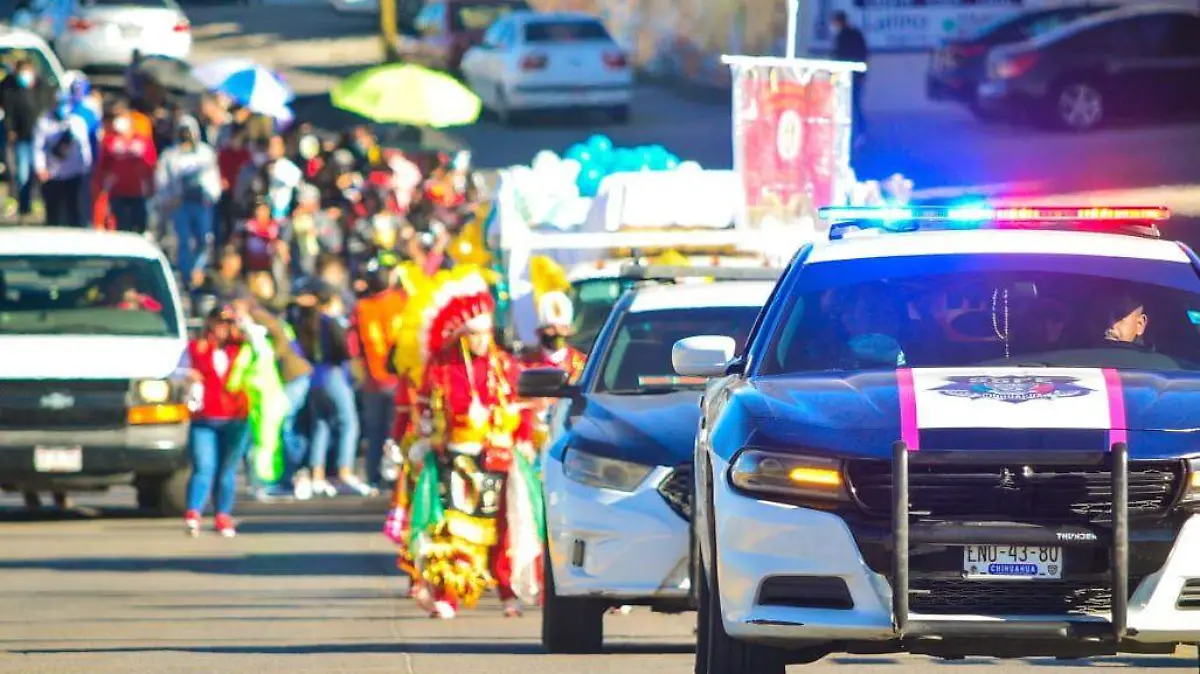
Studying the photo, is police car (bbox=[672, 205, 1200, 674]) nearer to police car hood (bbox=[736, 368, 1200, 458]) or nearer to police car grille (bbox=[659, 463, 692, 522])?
police car hood (bbox=[736, 368, 1200, 458])

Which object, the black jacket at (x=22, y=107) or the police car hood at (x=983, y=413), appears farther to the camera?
the black jacket at (x=22, y=107)

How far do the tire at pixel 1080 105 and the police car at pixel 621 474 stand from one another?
24163 mm

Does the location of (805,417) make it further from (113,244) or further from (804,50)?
(804,50)

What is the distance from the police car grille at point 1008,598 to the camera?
866 centimetres

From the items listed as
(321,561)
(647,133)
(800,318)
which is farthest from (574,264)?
(647,133)

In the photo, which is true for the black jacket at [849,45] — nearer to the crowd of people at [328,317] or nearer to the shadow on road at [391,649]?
the crowd of people at [328,317]

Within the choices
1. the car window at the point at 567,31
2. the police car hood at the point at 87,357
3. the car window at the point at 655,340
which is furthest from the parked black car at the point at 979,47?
the car window at the point at 655,340

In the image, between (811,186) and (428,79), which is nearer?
(811,186)

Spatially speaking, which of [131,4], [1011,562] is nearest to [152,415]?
[1011,562]

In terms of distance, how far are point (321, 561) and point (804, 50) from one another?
2645 centimetres

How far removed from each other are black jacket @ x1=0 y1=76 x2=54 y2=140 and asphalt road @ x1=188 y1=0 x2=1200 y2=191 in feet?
10.1

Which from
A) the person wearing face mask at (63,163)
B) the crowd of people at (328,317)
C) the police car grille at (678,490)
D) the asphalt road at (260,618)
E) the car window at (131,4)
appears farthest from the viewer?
the car window at (131,4)

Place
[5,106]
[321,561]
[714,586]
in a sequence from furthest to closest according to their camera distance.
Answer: [5,106], [321,561], [714,586]

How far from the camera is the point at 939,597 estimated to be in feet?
28.5
